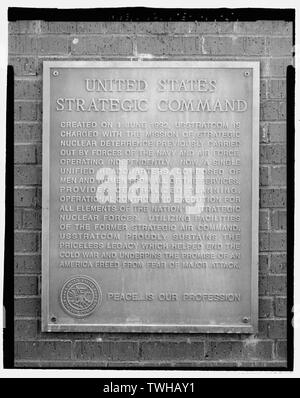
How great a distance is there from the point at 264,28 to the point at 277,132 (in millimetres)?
671

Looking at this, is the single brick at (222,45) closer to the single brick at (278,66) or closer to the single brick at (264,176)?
the single brick at (278,66)

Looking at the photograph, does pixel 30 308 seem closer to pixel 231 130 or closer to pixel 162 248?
pixel 162 248

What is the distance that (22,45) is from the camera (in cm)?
418

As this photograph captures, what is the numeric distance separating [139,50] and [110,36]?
209 mm

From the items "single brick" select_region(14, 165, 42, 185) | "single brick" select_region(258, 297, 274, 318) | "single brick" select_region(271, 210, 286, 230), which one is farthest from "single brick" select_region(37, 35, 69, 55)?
"single brick" select_region(258, 297, 274, 318)

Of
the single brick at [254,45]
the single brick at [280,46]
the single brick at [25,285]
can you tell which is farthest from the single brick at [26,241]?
the single brick at [280,46]

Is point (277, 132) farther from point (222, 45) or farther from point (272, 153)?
point (222, 45)

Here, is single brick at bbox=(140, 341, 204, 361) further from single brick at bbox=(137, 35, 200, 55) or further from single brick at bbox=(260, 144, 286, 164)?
single brick at bbox=(137, 35, 200, 55)

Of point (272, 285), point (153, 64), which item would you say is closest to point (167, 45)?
point (153, 64)

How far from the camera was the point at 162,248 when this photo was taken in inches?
162

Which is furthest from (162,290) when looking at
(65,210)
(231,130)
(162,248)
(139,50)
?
(139,50)

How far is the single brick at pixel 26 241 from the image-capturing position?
4.18 m

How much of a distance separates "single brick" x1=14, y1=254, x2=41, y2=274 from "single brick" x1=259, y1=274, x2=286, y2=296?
1429 mm

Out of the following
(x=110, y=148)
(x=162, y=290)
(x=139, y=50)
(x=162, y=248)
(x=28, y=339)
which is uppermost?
(x=139, y=50)
